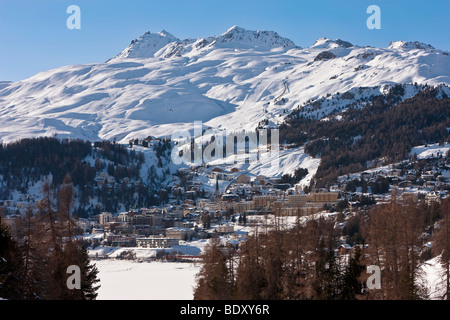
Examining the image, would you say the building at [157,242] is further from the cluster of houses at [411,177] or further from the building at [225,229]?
the cluster of houses at [411,177]

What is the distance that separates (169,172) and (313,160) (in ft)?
115

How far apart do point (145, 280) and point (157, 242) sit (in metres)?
34.3

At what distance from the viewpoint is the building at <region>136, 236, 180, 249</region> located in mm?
86938

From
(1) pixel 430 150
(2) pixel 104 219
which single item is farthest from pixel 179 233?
(1) pixel 430 150

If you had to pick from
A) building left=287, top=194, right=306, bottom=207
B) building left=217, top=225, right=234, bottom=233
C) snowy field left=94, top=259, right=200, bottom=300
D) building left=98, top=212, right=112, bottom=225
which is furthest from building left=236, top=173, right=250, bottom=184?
snowy field left=94, top=259, right=200, bottom=300

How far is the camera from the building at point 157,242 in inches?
3423

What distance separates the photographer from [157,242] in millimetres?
89250

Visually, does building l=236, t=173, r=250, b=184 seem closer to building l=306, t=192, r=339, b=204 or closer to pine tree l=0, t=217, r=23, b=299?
building l=306, t=192, r=339, b=204

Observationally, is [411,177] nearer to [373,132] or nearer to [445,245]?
[373,132]

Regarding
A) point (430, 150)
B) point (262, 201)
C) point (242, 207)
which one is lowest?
point (242, 207)

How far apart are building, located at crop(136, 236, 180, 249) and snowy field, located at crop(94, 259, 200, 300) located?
35.5 ft

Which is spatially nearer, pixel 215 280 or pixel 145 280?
pixel 215 280

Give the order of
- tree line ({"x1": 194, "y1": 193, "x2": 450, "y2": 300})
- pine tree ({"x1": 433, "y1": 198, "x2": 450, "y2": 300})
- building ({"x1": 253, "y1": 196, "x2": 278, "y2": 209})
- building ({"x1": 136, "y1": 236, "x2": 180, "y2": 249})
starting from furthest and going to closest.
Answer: building ({"x1": 253, "y1": 196, "x2": 278, "y2": 209}), building ({"x1": 136, "y1": 236, "x2": 180, "y2": 249}), pine tree ({"x1": 433, "y1": 198, "x2": 450, "y2": 300}), tree line ({"x1": 194, "y1": 193, "x2": 450, "y2": 300})
